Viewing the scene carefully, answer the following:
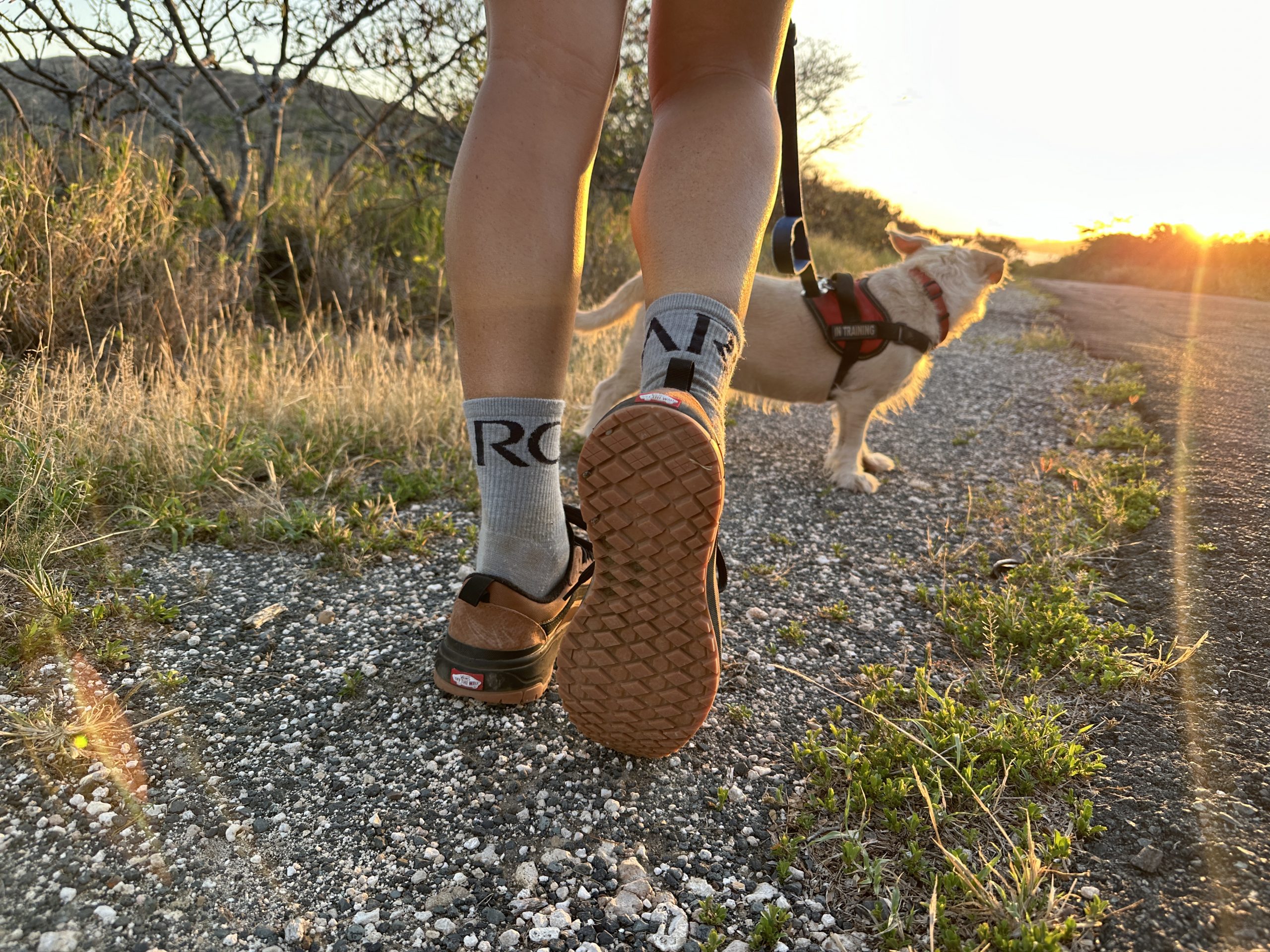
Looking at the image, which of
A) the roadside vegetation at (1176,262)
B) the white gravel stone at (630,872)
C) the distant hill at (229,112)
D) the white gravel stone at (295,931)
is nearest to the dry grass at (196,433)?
the white gravel stone at (295,931)

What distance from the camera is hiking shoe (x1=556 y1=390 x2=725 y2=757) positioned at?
106cm

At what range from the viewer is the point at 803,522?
2.62m

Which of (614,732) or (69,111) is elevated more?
(69,111)

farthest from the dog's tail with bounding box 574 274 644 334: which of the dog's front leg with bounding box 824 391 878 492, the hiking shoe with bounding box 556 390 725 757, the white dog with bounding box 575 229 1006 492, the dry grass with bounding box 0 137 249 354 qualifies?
the hiking shoe with bounding box 556 390 725 757

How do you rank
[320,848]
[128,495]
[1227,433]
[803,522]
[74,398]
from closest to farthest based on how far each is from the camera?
[320,848] < [128,495] < [74,398] < [803,522] < [1227,433]

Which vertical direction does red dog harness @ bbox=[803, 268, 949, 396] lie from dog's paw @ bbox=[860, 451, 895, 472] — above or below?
above

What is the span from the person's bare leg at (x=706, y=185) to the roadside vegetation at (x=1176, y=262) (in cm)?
963

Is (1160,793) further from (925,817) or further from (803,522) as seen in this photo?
(803,522)

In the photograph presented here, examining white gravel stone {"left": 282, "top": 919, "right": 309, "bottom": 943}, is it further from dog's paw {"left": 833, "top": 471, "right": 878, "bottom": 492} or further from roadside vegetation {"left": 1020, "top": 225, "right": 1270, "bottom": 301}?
roadside vegetation {"left": 1020, "top": 225, "right": 1270, "bottom": 301}

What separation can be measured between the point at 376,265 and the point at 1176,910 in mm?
5903

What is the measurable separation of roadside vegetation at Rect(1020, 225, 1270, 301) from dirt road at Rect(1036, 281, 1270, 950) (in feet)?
23.0

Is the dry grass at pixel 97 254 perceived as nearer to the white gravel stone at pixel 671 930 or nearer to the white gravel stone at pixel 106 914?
→ the white gravel stone at pixel 106 914

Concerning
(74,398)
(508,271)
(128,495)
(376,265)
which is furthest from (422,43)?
(508,271)

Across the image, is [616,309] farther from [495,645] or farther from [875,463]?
[495,645]
